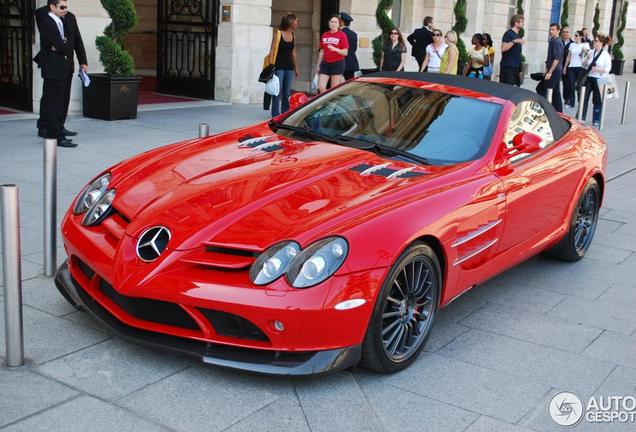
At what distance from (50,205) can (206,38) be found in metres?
11.3

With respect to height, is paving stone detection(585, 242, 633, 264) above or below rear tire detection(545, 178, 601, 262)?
below

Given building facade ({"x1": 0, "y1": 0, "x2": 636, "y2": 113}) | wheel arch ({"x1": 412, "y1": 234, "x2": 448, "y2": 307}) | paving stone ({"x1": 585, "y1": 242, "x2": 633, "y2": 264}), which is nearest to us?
wheel arch ({"x1": 412, "y1": 234, "x2": 448, "y2": 307})

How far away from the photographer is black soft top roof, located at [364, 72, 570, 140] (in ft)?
19.3

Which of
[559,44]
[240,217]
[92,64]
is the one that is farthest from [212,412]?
[559,44]

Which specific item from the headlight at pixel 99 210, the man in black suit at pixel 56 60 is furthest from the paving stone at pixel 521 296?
the man in black suit at pixel 56 60

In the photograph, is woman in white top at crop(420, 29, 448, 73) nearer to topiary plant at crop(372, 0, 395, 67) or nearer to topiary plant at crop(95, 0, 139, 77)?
topiary plant at crop(372, 0, 395, 67)

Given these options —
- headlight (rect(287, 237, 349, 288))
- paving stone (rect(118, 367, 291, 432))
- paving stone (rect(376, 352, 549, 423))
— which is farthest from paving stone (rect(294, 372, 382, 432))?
headlight (rect(287, 237, 349, 288))

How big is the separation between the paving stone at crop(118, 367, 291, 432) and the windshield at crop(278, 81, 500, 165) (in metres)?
1.83

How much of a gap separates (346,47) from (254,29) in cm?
270

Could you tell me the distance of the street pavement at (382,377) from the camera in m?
3.76

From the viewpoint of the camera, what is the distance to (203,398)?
3.91 meters

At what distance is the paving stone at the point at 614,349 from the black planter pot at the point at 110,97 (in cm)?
903

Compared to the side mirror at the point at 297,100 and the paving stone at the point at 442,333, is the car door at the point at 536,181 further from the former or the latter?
the side mirror at the point at 297,100

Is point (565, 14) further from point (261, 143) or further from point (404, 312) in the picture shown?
point (404, 312)
